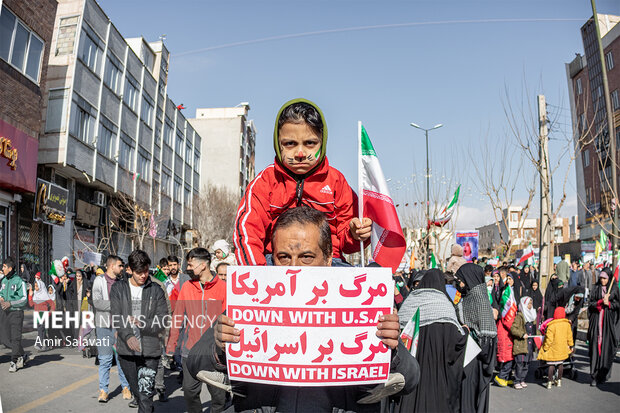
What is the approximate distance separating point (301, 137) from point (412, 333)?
274cm

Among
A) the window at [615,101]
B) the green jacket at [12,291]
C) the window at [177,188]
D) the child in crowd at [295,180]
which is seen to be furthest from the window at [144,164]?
the child in crowd at [295,180]

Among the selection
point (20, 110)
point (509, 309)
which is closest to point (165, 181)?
point (20, 110)

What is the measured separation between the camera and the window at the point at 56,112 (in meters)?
22.3

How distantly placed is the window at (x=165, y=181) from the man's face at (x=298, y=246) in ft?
123

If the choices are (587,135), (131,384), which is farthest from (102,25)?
(131,384)

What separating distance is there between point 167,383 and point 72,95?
1701 centimetres

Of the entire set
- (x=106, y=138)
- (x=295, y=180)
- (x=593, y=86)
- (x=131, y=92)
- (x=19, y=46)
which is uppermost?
(x=131, y=92)

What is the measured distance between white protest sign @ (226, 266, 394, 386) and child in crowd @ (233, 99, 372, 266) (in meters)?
0.64

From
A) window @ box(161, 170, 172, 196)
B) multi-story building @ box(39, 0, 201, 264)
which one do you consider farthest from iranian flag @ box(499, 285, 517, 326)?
window @ box(161, 170, 172, 196)

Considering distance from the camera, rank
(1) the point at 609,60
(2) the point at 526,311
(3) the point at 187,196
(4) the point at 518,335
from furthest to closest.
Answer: (3) the point at 187,196 < (1) the point at 609,60 < (2) the point at 526,311 < (4) the point at 518,335

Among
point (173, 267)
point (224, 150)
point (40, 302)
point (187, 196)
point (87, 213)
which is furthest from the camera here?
point (224, 150)

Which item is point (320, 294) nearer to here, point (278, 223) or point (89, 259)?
point (278, 223)

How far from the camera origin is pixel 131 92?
3098 centimetres

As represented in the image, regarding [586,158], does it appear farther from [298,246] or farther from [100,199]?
[298,246]
